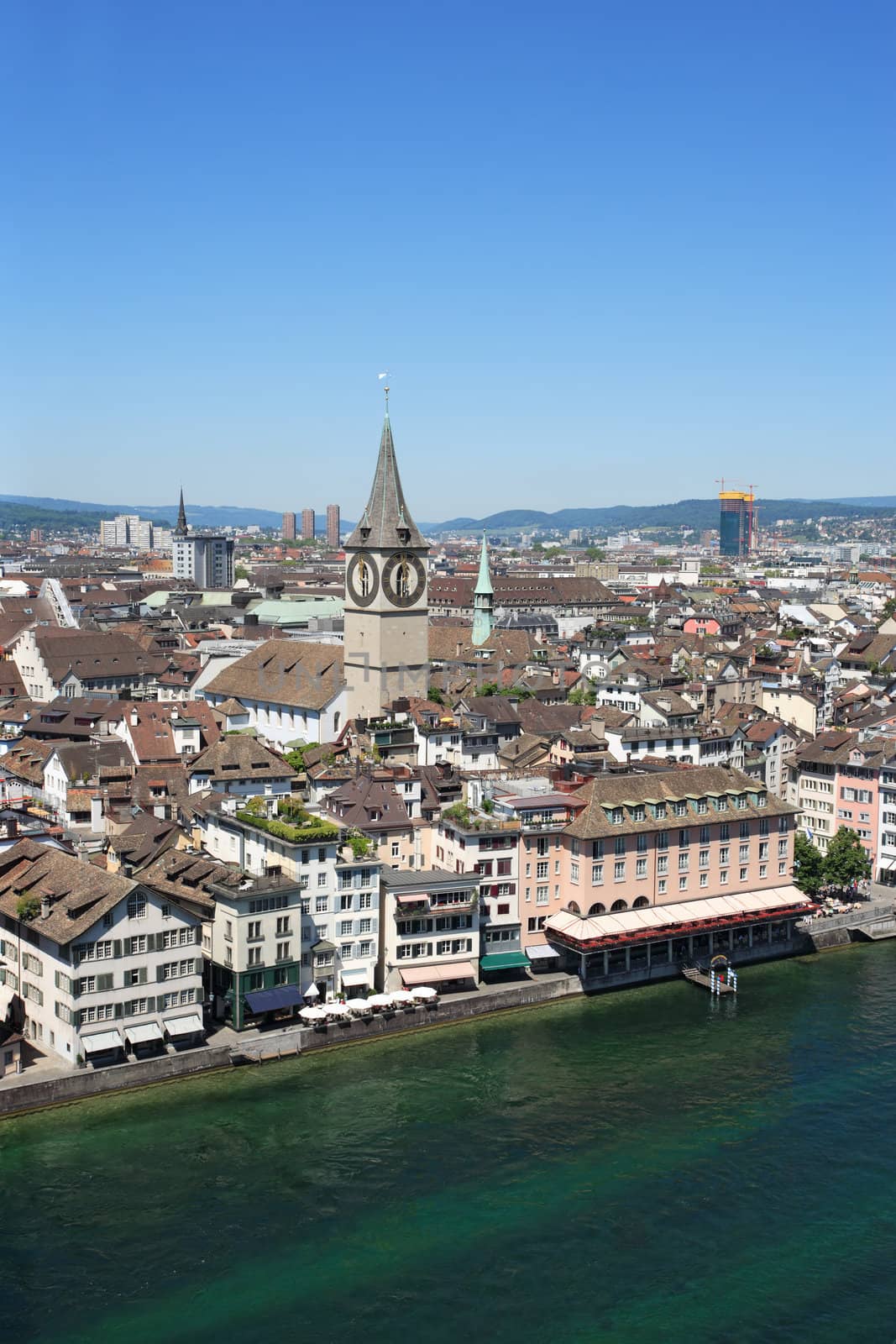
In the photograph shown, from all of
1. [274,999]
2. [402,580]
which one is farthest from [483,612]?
[274,999]

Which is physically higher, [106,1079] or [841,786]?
[841,786]

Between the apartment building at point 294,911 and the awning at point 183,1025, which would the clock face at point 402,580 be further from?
the awning at point 183,1025

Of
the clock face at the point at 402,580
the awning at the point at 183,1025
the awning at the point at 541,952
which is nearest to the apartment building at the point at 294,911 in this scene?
the awning at the point at 183,1025

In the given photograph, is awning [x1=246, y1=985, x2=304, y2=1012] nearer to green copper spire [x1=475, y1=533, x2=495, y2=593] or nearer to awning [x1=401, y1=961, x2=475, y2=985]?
awning [x1=401, y1=961, x2=475, y2=985]

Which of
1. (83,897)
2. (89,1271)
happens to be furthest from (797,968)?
(89,1271)

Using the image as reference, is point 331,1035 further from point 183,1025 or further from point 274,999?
point 183,1025

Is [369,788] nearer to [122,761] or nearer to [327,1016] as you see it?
[327,1016]

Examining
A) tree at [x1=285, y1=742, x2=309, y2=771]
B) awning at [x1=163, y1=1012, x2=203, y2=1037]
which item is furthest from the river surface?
tree at [x1=285, y1=742, x2=309, y2=771]
